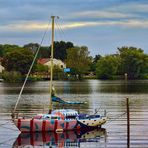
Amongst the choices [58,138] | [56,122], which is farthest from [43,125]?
[58,138]

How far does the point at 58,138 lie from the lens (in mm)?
50312

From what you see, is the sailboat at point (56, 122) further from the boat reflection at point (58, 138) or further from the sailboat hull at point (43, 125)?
the boat reflection at point (58, 138)

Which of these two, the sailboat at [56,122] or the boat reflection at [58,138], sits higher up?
the sailboat at [56,122]

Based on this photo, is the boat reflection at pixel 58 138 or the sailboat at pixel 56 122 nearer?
the boat reflection at pixel 58 138

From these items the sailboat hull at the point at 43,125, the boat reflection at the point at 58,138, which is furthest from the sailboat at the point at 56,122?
the boat reflection at the point at 58,138

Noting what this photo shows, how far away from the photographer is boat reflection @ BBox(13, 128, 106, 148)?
155ft

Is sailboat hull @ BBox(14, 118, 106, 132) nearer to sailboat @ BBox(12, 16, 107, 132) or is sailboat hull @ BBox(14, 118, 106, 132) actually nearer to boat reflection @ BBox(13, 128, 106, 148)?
sailboat @ BBox(12, 16, 107, 132)

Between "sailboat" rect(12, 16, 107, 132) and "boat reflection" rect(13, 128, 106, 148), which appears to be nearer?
"boat reflection" rect(13, 128, 106, 148)

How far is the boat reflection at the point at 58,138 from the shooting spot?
155 feet

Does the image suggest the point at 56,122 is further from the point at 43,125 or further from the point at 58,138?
the point at 58,138

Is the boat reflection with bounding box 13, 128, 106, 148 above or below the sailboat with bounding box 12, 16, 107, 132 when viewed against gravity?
below

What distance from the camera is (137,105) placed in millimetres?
86250

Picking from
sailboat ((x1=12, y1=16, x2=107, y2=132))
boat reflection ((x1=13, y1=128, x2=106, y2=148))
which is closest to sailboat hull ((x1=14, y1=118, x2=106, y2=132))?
sailboat ((x1=12, y1=16, x2=107, y2=132))

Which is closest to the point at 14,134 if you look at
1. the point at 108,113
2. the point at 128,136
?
the point at 128,136
